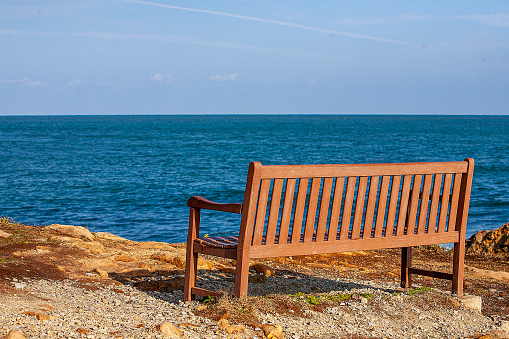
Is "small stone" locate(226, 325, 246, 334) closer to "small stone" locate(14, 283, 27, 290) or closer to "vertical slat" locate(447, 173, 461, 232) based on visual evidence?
"small stone" locate(14, 283, 27, 290)

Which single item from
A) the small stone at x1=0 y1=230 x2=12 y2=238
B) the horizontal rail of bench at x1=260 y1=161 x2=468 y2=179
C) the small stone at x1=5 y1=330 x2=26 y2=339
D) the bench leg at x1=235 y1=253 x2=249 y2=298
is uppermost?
the horizontal rail of bench at x1=260 y1=161 x2=468 y2=179

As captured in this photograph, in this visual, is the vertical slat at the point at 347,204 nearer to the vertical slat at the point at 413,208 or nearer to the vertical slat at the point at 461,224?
the vertical slat at the point at 413,208

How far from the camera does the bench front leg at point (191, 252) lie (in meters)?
5.01

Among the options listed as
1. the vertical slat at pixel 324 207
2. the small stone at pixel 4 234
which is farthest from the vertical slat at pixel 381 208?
the small stone at pixel 4 234

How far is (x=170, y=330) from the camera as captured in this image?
3984 millimetres

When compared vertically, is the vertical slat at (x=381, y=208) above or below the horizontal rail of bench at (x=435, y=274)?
above

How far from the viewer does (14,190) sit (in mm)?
25703

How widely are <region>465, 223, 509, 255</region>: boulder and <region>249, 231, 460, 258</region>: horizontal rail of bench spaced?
14.4ft

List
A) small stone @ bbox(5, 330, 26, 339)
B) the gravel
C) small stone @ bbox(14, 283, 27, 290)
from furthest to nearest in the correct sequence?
1. small stone @ bbox(14, 283, 27, 290)
2. the gravel
3. small stone @ bbox(5, 330, 26, 339)

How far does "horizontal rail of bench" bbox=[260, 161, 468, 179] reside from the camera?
449 centimetres

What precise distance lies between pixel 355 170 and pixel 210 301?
1.68 meters

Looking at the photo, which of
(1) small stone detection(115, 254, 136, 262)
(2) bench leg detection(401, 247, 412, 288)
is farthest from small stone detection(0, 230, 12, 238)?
(2) bench leg detection(401, 247, 412, 288)

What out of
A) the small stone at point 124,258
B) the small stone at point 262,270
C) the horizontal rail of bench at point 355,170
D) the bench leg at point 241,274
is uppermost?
the horizontal rail of bench at point 355,170

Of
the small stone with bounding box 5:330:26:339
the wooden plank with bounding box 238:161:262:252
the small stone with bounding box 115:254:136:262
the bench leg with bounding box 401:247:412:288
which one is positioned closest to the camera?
the small stone with bounding box 5:330:26:339
